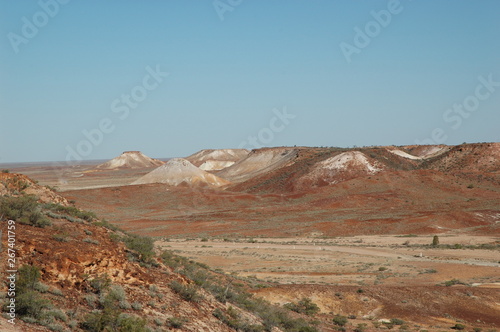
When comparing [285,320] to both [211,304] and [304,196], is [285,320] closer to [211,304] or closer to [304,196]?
[211,304]

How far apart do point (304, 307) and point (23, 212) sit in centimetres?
1054

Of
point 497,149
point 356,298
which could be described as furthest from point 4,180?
point 497,149

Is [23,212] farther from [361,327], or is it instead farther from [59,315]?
[361,327]

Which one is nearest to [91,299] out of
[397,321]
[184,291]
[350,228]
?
[184,291]

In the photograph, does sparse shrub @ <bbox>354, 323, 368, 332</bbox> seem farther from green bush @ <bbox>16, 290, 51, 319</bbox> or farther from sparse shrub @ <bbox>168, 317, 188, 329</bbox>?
green bush @ <bbox>16, 290, 51, 319</bbox>

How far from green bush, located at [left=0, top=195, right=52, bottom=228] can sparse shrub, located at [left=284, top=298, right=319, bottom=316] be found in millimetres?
9209

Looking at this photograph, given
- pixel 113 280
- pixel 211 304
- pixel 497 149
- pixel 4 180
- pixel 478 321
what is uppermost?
pixel 497 149

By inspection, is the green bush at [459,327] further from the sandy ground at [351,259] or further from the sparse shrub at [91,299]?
the sparse shrub at [91,299]

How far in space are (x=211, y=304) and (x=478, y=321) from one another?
11164 mm

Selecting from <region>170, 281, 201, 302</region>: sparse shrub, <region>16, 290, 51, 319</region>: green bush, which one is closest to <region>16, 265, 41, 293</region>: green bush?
<region>16, 290, 51, 319</region>: green bush

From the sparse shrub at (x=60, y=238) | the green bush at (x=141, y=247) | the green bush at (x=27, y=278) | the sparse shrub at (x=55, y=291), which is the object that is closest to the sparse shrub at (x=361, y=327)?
the green bush at (x=141, y=247)

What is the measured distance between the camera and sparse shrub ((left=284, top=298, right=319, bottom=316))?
17.3 m

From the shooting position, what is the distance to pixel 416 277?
26.5 metres

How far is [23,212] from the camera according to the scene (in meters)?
11.9
